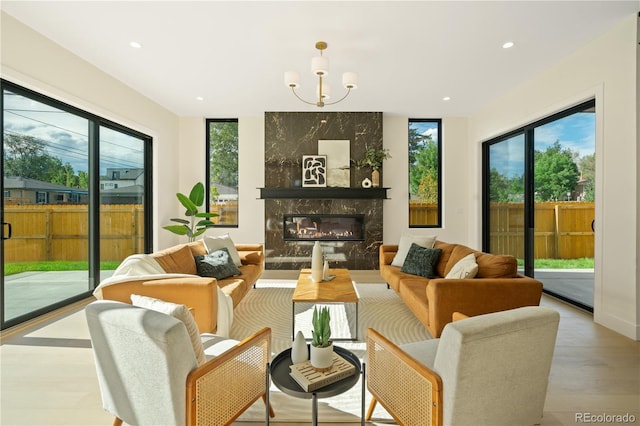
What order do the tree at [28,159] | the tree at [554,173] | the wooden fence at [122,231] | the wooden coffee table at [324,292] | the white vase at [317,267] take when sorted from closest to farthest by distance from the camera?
1. the wooden coffee table at [324,292]
2. the tree at [28,159]
3. the wooden fence at [122,231]
4. the white vase at [317,267]
5. the tree at [554,173]

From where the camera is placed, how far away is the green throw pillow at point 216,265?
3570 mm

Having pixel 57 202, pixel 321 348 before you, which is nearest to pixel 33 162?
pixel 57 202

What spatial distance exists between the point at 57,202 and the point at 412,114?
5800mm

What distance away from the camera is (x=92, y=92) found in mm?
3980

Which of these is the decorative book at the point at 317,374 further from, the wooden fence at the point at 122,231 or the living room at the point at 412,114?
the wooden fence at the point at 122,231

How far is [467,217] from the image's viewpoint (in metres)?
6.27

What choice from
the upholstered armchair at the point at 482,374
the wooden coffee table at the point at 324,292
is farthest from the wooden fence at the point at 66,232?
the upholstered armchair at the point at 482,374

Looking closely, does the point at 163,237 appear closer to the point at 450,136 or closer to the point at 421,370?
the point at 421,370

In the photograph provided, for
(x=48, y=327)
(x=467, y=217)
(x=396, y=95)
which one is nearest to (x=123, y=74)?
(x=48, y=327)

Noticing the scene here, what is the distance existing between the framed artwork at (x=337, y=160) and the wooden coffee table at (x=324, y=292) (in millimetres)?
2653

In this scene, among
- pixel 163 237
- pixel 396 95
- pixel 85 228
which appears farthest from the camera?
pixel 163 237

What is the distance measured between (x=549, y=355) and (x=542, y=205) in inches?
145

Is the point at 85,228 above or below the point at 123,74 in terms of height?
below

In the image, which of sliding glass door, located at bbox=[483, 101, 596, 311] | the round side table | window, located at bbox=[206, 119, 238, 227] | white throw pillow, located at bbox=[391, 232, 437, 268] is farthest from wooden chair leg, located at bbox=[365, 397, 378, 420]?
window, located at bbox=[206, 119, 238, 227]
